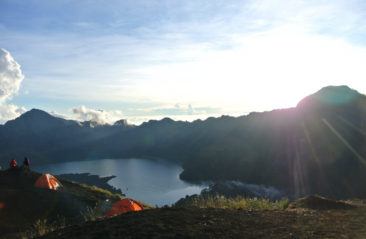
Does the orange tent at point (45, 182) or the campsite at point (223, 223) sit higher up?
the campsite at point (223, 223)

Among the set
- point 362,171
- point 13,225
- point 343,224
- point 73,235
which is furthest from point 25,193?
point 362,171

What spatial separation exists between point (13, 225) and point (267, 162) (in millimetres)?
189776

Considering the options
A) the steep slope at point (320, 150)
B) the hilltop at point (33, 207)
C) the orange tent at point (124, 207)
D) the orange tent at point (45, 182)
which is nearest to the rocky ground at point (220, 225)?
the orange tent at point (124, 207)

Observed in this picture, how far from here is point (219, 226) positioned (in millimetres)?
7656

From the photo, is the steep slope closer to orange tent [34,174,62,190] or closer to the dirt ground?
orange tent [34,174,62,190]

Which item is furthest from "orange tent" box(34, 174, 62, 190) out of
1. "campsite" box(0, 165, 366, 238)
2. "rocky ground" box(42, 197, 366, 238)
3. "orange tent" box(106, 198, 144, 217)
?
"rocky ground" box(42, 197, 366, 238)

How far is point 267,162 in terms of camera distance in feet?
623

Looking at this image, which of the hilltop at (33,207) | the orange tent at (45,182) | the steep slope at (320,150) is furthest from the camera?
the steep slope at (320,150)

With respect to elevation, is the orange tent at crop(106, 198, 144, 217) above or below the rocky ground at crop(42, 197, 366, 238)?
below

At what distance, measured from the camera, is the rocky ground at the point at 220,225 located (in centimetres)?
697

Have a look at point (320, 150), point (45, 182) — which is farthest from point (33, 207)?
point (320, 150)

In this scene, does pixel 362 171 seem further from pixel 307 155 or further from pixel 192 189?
pixel 192 189

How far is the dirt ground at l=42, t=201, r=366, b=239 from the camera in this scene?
6.96 metres

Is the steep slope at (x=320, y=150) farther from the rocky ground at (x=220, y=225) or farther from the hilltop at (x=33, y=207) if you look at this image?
the rocky ground at (x=220, y=225)
